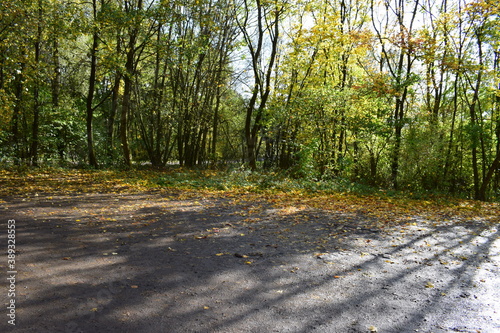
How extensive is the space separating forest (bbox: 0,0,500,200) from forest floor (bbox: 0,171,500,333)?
23.0ft

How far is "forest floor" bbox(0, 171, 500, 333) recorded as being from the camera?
2.93 metres

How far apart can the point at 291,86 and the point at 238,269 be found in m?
16.9

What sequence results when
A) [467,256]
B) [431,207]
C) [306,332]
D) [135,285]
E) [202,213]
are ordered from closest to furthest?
[306,332] < [135,285] < [467,256] < [202,213] < [431,207]

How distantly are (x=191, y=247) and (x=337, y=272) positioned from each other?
7.48 feet

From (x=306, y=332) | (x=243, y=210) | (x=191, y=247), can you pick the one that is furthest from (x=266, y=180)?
(x=306, y=332)

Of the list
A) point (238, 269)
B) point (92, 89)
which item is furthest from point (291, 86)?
point (238, 269)

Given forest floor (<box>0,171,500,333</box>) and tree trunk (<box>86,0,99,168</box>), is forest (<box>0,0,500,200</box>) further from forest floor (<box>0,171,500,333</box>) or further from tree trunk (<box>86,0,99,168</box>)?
forest floor (<box>0,171,500,333</box>)

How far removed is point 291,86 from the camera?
19469mm

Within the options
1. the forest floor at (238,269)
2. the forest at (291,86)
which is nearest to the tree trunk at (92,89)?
the forest at (291,86)

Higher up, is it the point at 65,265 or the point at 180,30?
the point at 180,30

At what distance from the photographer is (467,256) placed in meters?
5.32

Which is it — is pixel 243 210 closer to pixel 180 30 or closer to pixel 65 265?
pixel 65 265

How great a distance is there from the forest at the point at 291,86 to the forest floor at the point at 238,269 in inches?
276

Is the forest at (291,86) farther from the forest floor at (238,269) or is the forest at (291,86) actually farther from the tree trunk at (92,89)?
the forest floor at (238,269)
